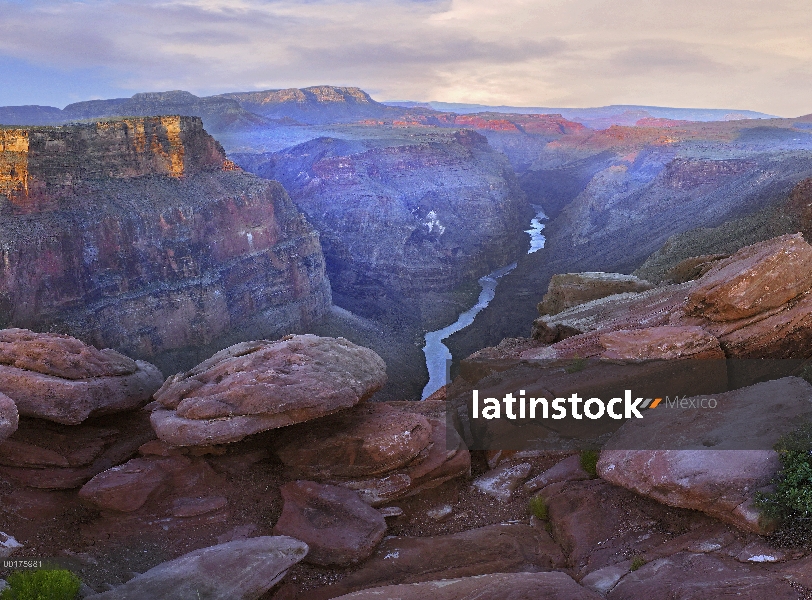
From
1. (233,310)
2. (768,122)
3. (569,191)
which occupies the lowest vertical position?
(233,310)

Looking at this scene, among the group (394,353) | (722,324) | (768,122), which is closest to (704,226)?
(394,353)

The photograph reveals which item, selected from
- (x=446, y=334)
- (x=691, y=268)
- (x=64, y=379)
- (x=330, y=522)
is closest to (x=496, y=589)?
(x=330, y=522)

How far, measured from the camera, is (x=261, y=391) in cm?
1789

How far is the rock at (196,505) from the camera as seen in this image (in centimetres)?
1692

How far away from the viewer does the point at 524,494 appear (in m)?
17.6

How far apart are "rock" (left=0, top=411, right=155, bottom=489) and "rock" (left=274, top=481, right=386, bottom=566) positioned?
230 inches

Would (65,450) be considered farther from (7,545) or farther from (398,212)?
(398,212)

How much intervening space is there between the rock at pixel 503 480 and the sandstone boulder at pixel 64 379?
1216 cm

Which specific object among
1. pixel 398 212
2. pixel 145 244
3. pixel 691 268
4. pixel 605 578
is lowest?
pixel 605 578

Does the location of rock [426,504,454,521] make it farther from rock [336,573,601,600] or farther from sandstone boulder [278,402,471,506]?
rock [336,573,601,600]

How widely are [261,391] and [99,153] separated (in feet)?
142

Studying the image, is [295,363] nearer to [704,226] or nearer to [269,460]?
[269,460]

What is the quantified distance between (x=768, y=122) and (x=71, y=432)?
193107 mm

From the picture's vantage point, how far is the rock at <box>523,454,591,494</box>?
1730cm
